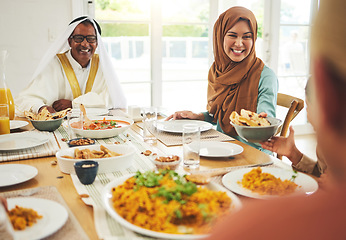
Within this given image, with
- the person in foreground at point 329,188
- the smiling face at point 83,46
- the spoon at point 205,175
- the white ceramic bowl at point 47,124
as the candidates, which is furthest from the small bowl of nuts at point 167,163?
the smiling face at point 83,46

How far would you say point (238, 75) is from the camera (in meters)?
2.44

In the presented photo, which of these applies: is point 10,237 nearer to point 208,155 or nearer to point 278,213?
point 278,213

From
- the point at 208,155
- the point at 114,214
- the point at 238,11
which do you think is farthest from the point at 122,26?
the point at 114,214

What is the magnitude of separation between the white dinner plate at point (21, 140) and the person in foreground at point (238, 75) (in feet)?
2.73

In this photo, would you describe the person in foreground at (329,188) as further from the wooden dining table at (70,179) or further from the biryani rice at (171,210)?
the wooden dining table at (70,179)

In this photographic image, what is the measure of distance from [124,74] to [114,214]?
3.35 meters

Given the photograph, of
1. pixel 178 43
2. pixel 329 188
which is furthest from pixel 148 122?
pixel 178 43

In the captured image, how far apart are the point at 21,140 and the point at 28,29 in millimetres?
2136

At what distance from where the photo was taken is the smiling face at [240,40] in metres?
2.40

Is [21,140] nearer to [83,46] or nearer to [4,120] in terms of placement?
[4,120]

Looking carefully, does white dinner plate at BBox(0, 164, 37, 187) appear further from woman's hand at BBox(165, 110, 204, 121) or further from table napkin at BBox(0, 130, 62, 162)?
woman's hand at BBox(165, 110, 204, 121)

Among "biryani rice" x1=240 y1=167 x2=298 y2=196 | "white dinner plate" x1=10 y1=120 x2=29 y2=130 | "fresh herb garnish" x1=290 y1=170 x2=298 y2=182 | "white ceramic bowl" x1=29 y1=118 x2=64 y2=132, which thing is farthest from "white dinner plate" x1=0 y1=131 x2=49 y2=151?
"fresh herb garnish" x1=290 y1=170 x2=298 y2=182

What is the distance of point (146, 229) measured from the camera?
0.80 meters

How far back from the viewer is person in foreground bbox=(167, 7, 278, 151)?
2346 mm
